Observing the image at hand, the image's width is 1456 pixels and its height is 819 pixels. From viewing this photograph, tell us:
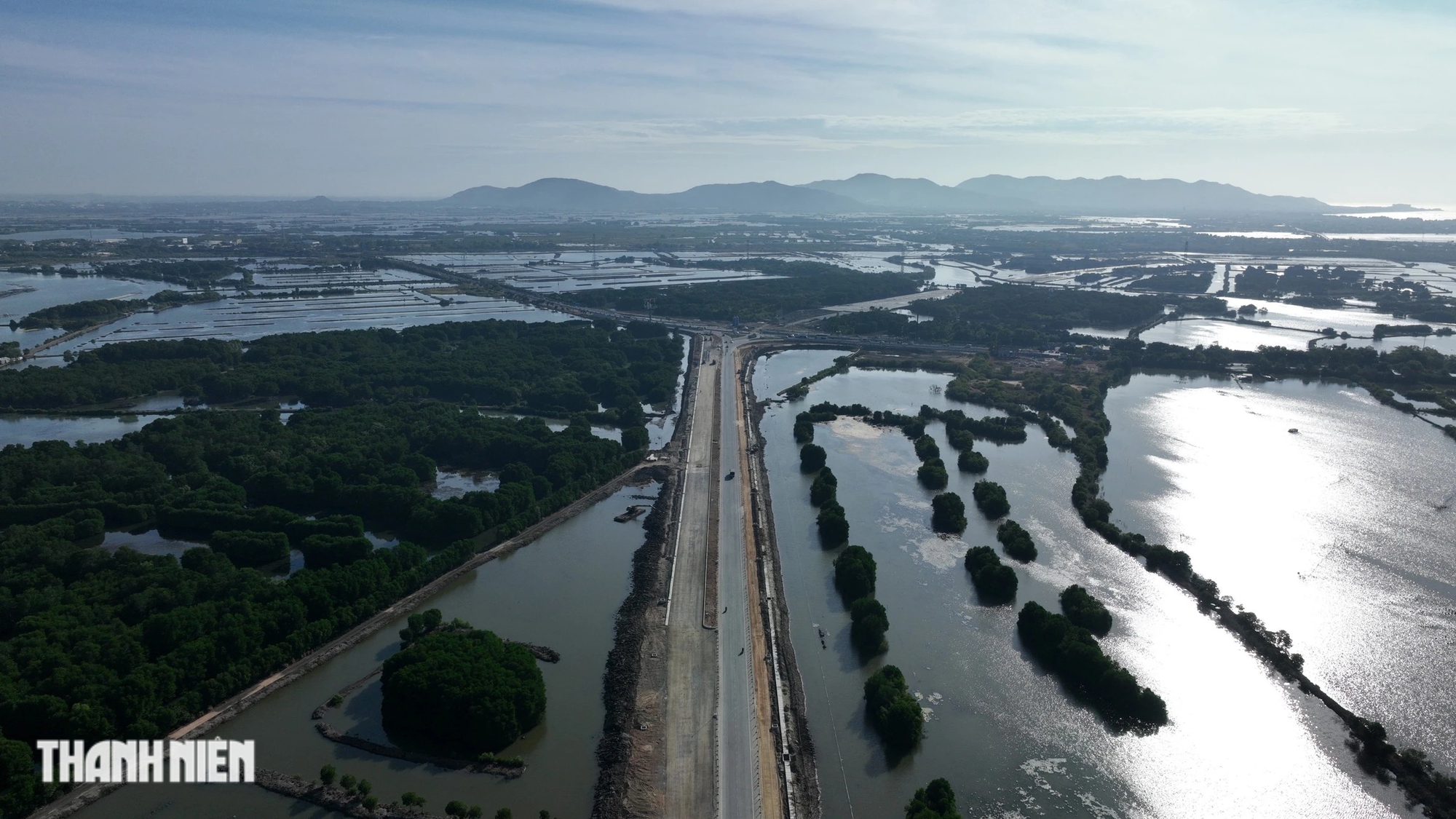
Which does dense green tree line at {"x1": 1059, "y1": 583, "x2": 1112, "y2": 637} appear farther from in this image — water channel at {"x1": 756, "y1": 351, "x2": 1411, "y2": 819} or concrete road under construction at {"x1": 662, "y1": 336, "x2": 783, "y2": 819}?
concrete road under construction at {"x1": 662, "y1": 336, "x2": 783, "y2": 819}

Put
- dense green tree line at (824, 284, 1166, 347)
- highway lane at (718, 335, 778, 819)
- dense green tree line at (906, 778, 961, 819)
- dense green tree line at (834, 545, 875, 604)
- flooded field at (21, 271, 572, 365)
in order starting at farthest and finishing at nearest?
dense green tree line at (824, 284, 1166, 347) < flooded field at (21, 271, 572, 365) < dense green tree line at (834, 545, 875, 604) < highway lane at (718, 335, 778, 819) < dense green tree line at (906, 778, 961, 819)

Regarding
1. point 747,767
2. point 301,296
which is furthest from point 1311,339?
point 301,296

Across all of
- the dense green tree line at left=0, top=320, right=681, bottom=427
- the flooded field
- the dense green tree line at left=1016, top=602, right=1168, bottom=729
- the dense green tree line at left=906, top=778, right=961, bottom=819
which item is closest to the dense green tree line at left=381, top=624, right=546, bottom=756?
the dense green tree line at left=906, top=778, right=961, bottom=819

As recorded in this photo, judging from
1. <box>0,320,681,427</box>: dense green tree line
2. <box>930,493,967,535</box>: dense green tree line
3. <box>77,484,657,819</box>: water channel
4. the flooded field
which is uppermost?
the flooded field

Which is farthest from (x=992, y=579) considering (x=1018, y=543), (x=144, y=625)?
(x=144, y=625)

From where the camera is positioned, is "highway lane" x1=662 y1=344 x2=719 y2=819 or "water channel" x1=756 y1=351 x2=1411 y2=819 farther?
"water channel" x1=756 y1=351 x2=1411 y2=819

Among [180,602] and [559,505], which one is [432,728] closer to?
[180,602]

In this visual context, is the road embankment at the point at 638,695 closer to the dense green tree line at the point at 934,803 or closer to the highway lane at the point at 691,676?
the highway lane at the point at 691,676
